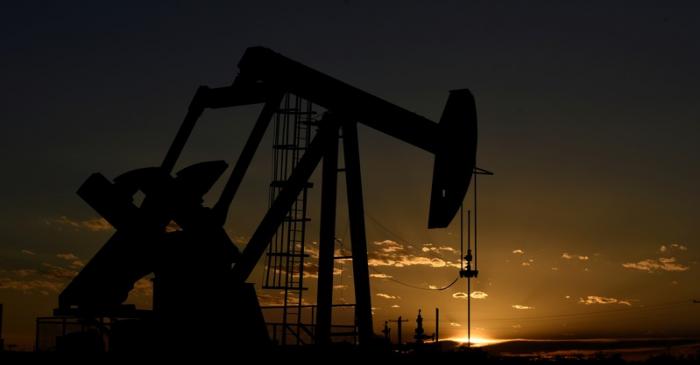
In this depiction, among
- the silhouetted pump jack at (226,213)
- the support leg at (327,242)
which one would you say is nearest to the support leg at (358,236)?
the silhouetted pump jack at (226,213)

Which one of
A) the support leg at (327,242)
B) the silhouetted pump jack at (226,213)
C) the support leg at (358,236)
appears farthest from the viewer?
the support leg at (327,242)

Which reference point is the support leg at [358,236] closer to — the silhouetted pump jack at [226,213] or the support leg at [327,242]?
the silhouetted pump jack at [226,213]

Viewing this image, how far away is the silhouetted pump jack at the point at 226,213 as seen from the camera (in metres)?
14.3

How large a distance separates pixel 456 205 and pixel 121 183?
635 centimetres

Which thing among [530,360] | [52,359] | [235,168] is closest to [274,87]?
[235,168]

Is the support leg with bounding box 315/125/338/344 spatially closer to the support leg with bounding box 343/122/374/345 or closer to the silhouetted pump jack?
the silhouetted pump jack

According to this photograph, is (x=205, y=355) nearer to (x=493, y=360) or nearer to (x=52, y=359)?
(x=52, y=359)

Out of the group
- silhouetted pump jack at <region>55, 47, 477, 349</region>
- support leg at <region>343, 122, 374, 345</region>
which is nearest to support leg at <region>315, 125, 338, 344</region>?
silhouetted pump jack at <region>55, 47, 477, 349</region>

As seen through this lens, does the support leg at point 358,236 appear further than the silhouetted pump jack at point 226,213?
Yes

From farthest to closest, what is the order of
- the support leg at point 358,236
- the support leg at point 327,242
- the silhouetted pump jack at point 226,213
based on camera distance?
the support leg at point 327,242, the support leg at point 358,236, the silhouetted pump jack at point 226,213

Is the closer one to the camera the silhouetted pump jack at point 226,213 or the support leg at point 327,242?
the silhouetted pump jack at point 226,213

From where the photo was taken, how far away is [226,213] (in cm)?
1535

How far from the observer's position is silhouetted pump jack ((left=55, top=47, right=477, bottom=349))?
47.0 feet

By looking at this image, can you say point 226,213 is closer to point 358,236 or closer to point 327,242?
point 327,242
